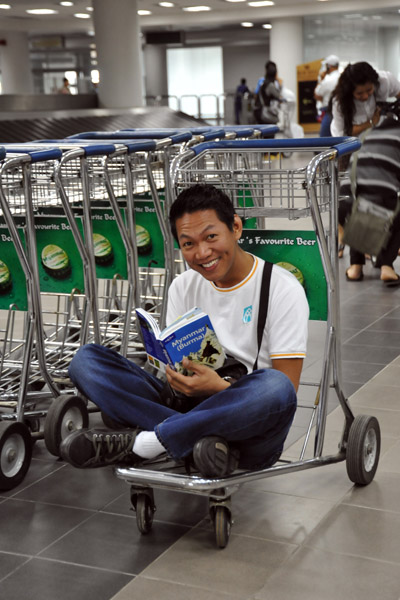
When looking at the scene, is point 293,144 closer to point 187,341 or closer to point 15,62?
point 187,341

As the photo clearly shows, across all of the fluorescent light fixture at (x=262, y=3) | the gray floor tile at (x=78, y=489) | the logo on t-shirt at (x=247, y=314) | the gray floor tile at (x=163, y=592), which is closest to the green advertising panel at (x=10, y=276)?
the gray floor tile at (x=78, y=489)

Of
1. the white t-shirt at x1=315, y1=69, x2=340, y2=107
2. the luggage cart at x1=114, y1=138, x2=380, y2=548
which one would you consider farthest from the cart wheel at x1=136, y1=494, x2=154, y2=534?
the white t-shirt at x1=315, y1=69, x2=340, y2=107

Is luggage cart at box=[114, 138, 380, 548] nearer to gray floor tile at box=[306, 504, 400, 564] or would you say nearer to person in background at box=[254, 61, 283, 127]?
gray floor tile at box=[306, 504, 400, 564]

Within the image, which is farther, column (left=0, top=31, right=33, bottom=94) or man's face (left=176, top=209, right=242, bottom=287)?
column (left=0, top=31, right=33, bottom=94)

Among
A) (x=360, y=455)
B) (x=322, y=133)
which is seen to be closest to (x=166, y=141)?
(x=360, y=455)

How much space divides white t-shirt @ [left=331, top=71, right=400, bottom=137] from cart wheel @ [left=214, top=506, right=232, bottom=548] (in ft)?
16.8

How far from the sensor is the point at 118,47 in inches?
752

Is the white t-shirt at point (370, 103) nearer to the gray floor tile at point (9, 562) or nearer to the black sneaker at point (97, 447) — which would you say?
the black sneaker at point (97, 447)

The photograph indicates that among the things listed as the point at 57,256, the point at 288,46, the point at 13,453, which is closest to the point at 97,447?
the point at 13,453

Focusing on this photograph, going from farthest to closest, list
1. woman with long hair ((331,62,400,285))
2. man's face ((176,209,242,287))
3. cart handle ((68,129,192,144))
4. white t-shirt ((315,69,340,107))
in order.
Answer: white t-shirt ((315,69,340,107))
woman with long hair ((331,62,400,285))
cart handle ((68,129,192,144))
man's face ((176,209,242,287))

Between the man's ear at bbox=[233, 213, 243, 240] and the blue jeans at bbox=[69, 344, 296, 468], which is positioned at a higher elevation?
the man's ear at bbox=[233, 213, 243, 240]

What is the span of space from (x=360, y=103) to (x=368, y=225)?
19.2 feet

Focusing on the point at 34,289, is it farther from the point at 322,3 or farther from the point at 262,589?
the point at 322,3

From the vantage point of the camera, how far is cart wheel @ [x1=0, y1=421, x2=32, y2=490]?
11.4ft
